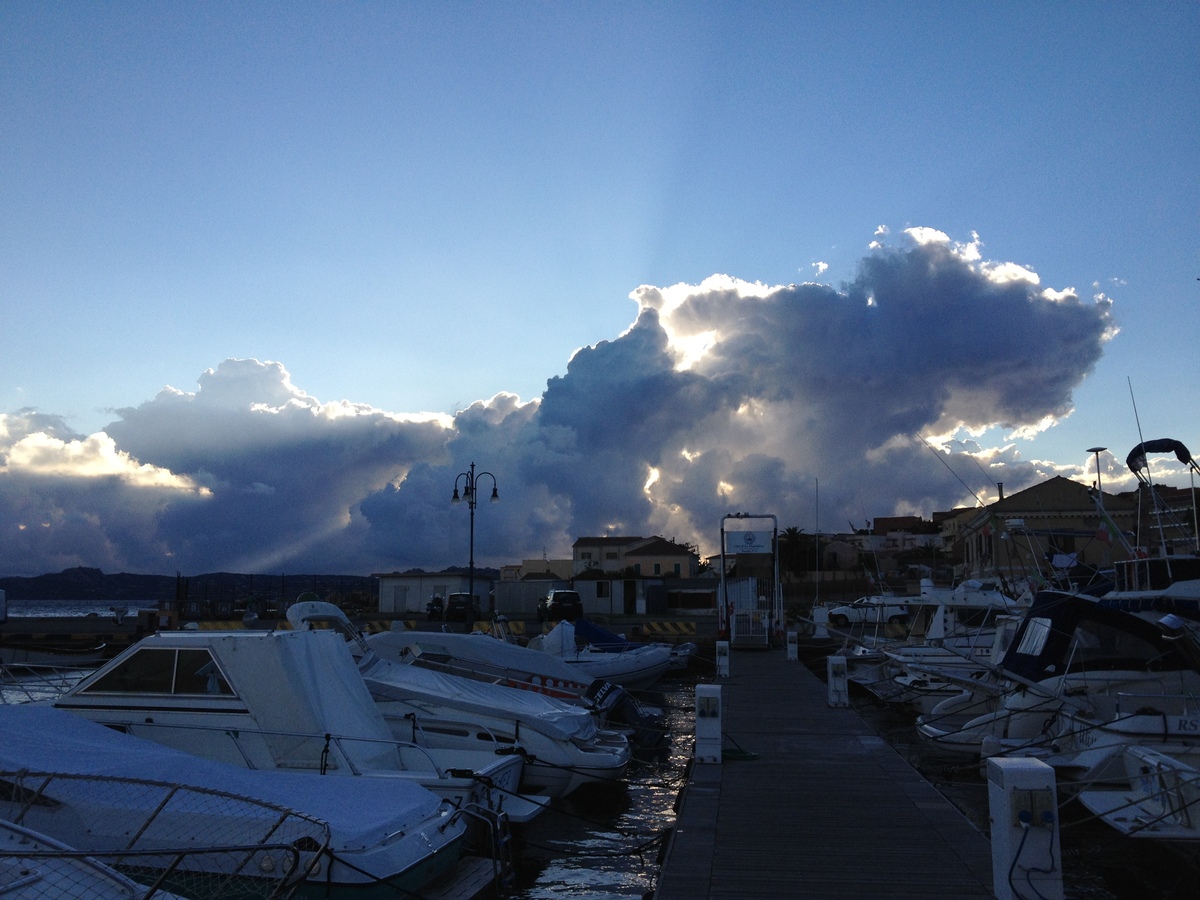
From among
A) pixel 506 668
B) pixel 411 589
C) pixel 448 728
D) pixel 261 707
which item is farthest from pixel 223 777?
pixel 411 589

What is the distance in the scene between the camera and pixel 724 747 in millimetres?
14594

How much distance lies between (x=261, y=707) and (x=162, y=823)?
10.1 ft

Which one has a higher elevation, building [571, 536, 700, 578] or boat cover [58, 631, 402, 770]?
building [571, 536, 700, 578]

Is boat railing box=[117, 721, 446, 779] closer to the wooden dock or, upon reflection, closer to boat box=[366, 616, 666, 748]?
the wooden dock

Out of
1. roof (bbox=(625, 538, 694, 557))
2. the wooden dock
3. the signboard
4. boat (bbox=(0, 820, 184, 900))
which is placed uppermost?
roof (bbox=(625, 538, 694, 557))

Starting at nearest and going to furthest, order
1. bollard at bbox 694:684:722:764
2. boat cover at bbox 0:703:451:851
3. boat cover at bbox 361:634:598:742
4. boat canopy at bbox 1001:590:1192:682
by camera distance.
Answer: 1. boat cover at bbox 0:703:451:851
2. boat cover at bbox 361:634:598:742
3. bollard at bbox 694:684:722:764
4. boat canopy at bbox 1001:590:1192:682

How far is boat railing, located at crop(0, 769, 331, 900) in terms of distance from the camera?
248 inches

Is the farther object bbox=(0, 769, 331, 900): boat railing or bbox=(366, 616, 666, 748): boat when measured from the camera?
bbox=(366, 616, 666, 748): boat

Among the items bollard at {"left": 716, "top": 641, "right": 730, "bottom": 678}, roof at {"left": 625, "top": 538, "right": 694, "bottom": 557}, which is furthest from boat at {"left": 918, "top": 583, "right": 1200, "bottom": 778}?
roof at {"left": 625, "top": 538, "right": 694, "bottom": 557}

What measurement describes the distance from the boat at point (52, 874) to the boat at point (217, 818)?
0.92 meters

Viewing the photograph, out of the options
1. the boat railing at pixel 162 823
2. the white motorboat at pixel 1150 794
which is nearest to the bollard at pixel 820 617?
the white motorboat at pixel 1150 794

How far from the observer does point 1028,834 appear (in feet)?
21.7

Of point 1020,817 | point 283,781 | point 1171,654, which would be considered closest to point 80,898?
point 283,781

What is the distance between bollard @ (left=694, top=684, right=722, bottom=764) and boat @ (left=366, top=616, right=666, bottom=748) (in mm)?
3569
